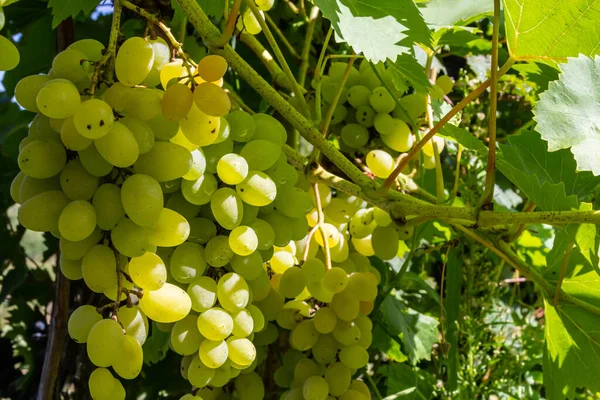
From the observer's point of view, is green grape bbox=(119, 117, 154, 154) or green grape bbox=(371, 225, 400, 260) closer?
green grape bbox=(119, 117, 154, 154)

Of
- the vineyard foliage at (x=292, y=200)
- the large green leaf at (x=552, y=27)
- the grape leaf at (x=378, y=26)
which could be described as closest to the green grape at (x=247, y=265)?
the vineyard foliage at (x=292, y=200)

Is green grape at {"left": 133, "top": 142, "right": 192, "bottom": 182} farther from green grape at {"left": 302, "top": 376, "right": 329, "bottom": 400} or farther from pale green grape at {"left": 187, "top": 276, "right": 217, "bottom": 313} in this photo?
green grape at {"left": 302, "top": 376, "right": 329, "bottom": 400}

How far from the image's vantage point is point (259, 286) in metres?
0.59

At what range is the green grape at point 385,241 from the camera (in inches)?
26.6

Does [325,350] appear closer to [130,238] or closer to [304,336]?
[304,336]

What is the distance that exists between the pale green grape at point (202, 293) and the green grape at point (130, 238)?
84 millimetres

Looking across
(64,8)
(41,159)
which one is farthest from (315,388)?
(64,8)

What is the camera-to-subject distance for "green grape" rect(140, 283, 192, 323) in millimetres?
473

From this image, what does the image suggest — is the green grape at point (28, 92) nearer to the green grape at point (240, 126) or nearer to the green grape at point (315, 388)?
the green grape at point (240, 126)

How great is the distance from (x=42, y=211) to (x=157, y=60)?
16 cm

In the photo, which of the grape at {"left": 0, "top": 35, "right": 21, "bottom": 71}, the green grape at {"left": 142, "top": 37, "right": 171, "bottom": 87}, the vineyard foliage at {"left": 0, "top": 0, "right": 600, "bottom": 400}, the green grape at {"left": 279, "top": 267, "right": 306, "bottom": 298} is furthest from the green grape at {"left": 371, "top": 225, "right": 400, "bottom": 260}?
the grape at {"left": 0, "top": 35, "right": 21, "bottom": 71}

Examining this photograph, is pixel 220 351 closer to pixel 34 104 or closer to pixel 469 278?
pixel 34 104

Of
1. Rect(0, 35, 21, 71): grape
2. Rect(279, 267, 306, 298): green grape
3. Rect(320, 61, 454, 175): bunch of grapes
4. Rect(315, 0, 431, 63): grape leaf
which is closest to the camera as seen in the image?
Rect(0, 35, 21, 71): grape

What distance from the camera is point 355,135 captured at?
767mm
